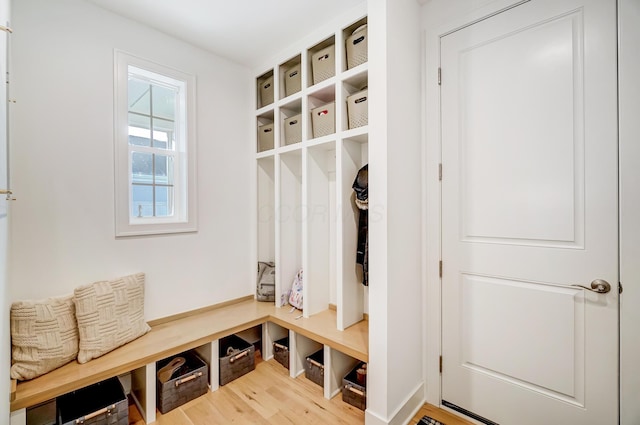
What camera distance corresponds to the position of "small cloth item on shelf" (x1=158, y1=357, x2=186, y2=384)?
196 centimetres

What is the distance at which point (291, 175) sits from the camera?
2.62 m

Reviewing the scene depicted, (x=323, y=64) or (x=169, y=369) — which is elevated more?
(x=323, y=64)

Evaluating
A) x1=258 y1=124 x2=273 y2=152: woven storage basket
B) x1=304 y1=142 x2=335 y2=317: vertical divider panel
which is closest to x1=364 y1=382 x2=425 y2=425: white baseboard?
x1=304 y1=142 x2=335 y2=317: vertical divider panel

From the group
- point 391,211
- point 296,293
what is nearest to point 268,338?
Answer: point 296,293

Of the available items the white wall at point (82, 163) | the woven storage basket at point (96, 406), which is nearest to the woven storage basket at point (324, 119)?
the white wall at point (82, 163)

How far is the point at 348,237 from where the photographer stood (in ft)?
6.84

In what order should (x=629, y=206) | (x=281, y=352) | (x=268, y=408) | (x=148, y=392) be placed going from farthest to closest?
1. (x=281, y=352)
2. (x=268, y=408)
3. (x=148, y=392)
4. (x=629, y=206)

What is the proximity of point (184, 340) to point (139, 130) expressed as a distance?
63.5 inches

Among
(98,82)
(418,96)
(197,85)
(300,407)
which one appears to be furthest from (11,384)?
(418,96)

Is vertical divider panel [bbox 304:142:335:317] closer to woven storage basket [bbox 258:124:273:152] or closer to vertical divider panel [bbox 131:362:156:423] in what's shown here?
woven storage basket [bbox 258:124:273:152]

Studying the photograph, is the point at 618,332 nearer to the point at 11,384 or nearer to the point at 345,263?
the point at 345,263

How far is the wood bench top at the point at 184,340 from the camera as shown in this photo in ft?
4.85

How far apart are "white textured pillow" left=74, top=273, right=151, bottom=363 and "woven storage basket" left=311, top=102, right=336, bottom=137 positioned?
1.70 metres

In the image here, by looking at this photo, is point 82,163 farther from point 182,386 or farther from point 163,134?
point 182,386
